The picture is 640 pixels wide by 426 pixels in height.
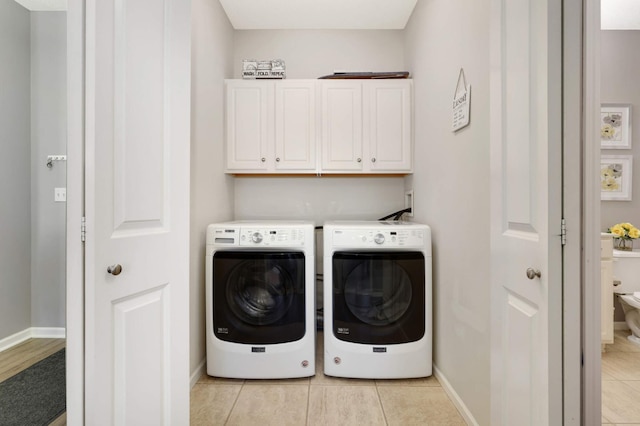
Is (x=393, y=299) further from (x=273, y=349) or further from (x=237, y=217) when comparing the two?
(x=237, y=217)

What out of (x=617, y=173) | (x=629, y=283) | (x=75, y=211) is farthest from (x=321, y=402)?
(x=617, y=173)

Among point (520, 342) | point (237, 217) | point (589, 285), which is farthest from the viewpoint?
point (237, 217)

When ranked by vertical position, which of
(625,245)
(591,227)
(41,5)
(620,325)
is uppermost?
(41,5)

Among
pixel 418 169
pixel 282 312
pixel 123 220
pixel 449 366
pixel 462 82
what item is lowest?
pixel 449 366

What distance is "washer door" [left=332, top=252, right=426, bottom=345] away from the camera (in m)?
1.90

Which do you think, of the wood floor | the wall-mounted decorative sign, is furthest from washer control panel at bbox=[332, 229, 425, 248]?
the wood floor

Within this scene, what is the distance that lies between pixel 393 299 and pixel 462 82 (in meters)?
1.28

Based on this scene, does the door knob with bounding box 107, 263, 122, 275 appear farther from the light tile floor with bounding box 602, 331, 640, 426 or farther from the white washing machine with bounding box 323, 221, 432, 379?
the light tile floor with bounding box 602, 331, 640, 426

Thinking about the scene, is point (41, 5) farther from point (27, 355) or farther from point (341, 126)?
point (341, 126)

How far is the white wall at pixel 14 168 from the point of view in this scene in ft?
3.79

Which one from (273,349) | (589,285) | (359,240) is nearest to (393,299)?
(359,240)

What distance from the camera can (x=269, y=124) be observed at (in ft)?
7.91

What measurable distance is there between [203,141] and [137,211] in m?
1.11

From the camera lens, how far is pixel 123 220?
98 cm
